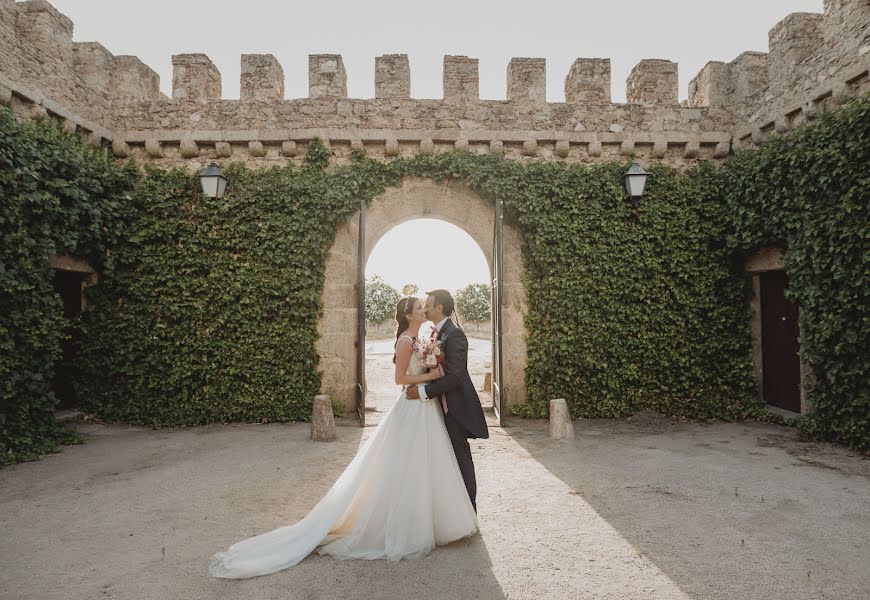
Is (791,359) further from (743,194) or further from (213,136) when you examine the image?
(213,136)

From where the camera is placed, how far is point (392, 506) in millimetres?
2996

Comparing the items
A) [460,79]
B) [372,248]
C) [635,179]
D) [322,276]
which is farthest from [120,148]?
[635,179]

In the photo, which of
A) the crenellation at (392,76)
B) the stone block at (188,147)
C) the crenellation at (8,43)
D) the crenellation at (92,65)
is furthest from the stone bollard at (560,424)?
the crenellation at (92,65)

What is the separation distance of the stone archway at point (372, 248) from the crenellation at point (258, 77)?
2348mm

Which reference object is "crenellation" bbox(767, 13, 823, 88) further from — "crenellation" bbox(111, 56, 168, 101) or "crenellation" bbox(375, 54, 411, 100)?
"crenellation" bbox(111, 56, 168, 101)

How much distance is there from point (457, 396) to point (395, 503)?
81 cm

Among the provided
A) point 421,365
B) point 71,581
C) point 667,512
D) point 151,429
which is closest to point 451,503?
point 421,365

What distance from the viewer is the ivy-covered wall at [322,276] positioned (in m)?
6.78

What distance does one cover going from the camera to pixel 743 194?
6.63 metres

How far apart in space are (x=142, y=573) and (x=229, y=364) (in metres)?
4.34

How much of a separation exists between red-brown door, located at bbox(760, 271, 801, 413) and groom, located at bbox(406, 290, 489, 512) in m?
5.63

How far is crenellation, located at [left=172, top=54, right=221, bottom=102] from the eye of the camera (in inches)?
276

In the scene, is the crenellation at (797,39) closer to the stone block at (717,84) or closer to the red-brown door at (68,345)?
the stone block at (717,84)

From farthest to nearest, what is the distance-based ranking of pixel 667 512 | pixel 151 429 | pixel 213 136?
pixel 213 136, pixel 151 429, pixel 667 512
